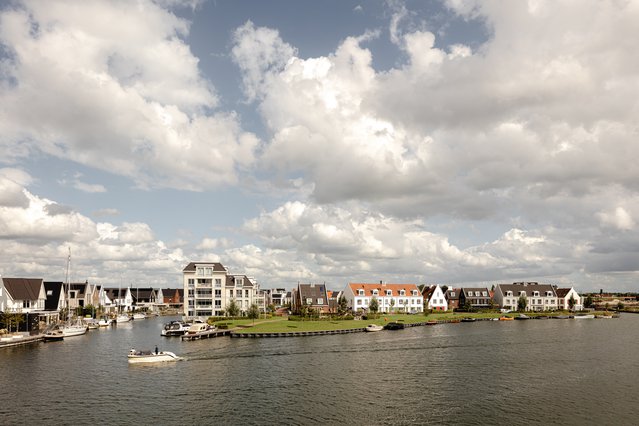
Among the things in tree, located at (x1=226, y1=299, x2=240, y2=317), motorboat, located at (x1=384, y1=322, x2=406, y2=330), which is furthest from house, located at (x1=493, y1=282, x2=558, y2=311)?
tree, located at (x1=226, y1=299, x2=240, y2=317)

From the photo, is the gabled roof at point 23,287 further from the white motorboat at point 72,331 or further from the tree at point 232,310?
the tree at point 232,310

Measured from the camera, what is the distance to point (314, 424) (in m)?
42.9

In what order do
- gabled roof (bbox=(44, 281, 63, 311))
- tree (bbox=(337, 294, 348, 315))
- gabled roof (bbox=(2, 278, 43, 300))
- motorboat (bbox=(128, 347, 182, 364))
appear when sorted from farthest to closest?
tree (bbox=(337, 294, 348, 315)), gabled roof (bbox=(44, 281, 63, 311)), gabled roof (bbox=(2, 278, 43, 300)), motorboat (bbox=(128, 347, 182, 364))

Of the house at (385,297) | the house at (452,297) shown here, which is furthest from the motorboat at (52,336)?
the house at (452,297)

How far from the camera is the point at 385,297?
566 ft

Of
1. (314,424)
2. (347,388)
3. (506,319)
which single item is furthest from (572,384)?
(506,319)

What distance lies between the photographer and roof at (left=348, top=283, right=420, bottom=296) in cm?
17200

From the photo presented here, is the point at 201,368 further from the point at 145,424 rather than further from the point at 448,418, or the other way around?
the point at 448,418

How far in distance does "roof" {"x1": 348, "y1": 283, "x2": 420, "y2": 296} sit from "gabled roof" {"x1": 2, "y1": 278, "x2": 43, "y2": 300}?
10154 cm

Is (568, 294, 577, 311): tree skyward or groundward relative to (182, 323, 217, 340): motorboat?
groundward

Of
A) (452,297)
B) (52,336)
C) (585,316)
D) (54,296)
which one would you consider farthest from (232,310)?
(585,316)

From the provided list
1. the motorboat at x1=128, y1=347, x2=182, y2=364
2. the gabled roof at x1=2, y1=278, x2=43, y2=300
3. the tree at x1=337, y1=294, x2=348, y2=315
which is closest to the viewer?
the motorboat at x1=128, y1=347, x2=182, y2=364

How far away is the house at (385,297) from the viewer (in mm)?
169625

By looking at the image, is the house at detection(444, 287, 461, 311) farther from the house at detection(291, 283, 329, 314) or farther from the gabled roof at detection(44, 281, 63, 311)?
the gabled roof at detection(44, 281, 63, 311)
